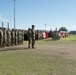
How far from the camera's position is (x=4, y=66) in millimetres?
12430

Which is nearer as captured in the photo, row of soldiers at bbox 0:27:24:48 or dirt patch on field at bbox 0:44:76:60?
dirt patch on field at bbox 0:44:76:60

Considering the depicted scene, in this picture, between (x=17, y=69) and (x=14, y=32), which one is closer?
(x=17, y=69)

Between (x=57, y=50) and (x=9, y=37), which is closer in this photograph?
(x=57, y=50)

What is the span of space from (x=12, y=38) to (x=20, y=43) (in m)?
3.13

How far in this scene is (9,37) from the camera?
27.3 metres

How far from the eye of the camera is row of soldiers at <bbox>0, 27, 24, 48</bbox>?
25.7m

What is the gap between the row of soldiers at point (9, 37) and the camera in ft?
84.3

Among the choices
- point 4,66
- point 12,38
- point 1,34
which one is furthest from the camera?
point 12,38

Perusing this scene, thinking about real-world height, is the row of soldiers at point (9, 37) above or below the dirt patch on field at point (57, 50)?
above

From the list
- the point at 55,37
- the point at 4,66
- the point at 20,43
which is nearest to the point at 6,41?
the point at 20,43

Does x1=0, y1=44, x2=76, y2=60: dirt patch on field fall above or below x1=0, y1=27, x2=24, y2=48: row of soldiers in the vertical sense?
below

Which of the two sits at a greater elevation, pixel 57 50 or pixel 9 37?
pixel 9 37

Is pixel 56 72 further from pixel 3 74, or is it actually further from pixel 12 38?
pixel 12 38

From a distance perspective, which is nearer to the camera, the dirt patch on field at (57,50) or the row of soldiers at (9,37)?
the dirt patch on field at (57,50)
